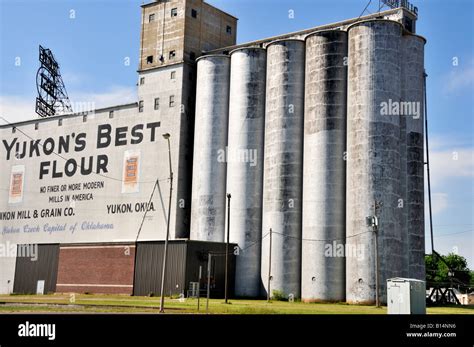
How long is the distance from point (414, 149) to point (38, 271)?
39896mm

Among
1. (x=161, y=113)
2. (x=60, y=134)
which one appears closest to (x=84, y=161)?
(x=60, y=134)

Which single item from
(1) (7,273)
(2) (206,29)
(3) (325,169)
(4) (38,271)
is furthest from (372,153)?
(1) (7,273)

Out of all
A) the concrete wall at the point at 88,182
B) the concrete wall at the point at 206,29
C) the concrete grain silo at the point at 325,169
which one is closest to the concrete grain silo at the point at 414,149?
the concrete grain silo at the point at 325,169

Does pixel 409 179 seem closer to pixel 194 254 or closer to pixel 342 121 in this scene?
pixel 342 121

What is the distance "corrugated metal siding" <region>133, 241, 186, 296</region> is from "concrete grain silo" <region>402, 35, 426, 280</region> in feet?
63.6

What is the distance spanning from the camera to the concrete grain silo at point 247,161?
60031mm

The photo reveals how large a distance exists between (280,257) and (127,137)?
23.0 meters

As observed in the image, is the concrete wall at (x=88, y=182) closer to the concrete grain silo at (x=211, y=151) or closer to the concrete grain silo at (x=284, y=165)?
the concrete grain silo at (x=211, y=151)

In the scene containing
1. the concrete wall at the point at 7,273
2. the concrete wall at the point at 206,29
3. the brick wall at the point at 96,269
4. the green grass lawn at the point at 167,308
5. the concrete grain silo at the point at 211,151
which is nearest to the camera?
the green grass lawn at the point at 167,308

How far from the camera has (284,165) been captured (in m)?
58.6

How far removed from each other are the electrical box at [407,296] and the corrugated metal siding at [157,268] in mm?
29867

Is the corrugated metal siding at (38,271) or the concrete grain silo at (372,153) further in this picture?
the corrugated metal siding at (38,271)

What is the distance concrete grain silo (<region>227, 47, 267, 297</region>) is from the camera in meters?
60.0

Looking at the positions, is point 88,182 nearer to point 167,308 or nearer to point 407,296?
point 167,308
